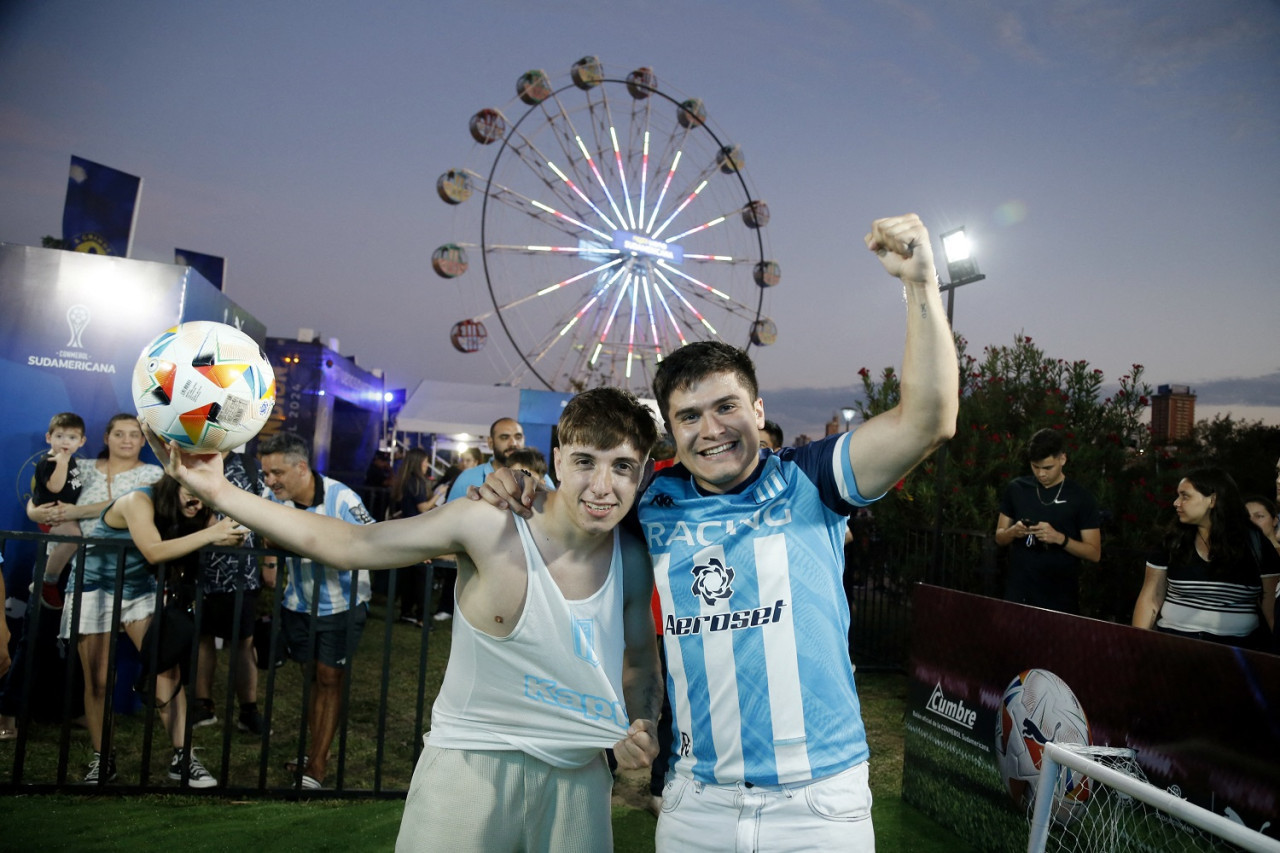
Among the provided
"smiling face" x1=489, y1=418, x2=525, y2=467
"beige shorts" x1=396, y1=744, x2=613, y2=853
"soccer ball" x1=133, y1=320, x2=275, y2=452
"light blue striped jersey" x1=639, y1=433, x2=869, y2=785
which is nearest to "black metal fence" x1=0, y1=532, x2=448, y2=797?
"soccer ball" x1=133, y1=320, x2=275, y2=452

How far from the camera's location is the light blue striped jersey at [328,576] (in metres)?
4.24

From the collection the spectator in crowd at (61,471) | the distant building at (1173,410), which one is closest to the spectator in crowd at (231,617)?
the spectator in crowd at (61,471)

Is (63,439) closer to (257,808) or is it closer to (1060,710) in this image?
(257,808)

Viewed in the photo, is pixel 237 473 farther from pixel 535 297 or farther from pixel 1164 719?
pixel 535 297

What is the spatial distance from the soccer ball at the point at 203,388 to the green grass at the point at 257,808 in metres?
2.24

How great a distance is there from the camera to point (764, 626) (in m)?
1.77

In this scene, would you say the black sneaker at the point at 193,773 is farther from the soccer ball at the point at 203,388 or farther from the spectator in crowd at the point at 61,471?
the soccer ball at the point at 203,388

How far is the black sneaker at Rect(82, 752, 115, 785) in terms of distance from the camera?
12.6 feet

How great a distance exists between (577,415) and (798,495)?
615 millimetres

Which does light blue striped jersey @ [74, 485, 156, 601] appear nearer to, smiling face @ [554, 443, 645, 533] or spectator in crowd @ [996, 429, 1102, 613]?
smiling face @ [554, 443, 645, 533]

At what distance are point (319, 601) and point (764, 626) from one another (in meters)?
3.22

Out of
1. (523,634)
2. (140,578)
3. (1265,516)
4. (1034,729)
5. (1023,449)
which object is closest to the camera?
(523,634)

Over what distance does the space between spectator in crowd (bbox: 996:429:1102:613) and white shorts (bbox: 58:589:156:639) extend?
217 inches

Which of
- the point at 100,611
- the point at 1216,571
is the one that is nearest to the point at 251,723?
the point at 100,611
